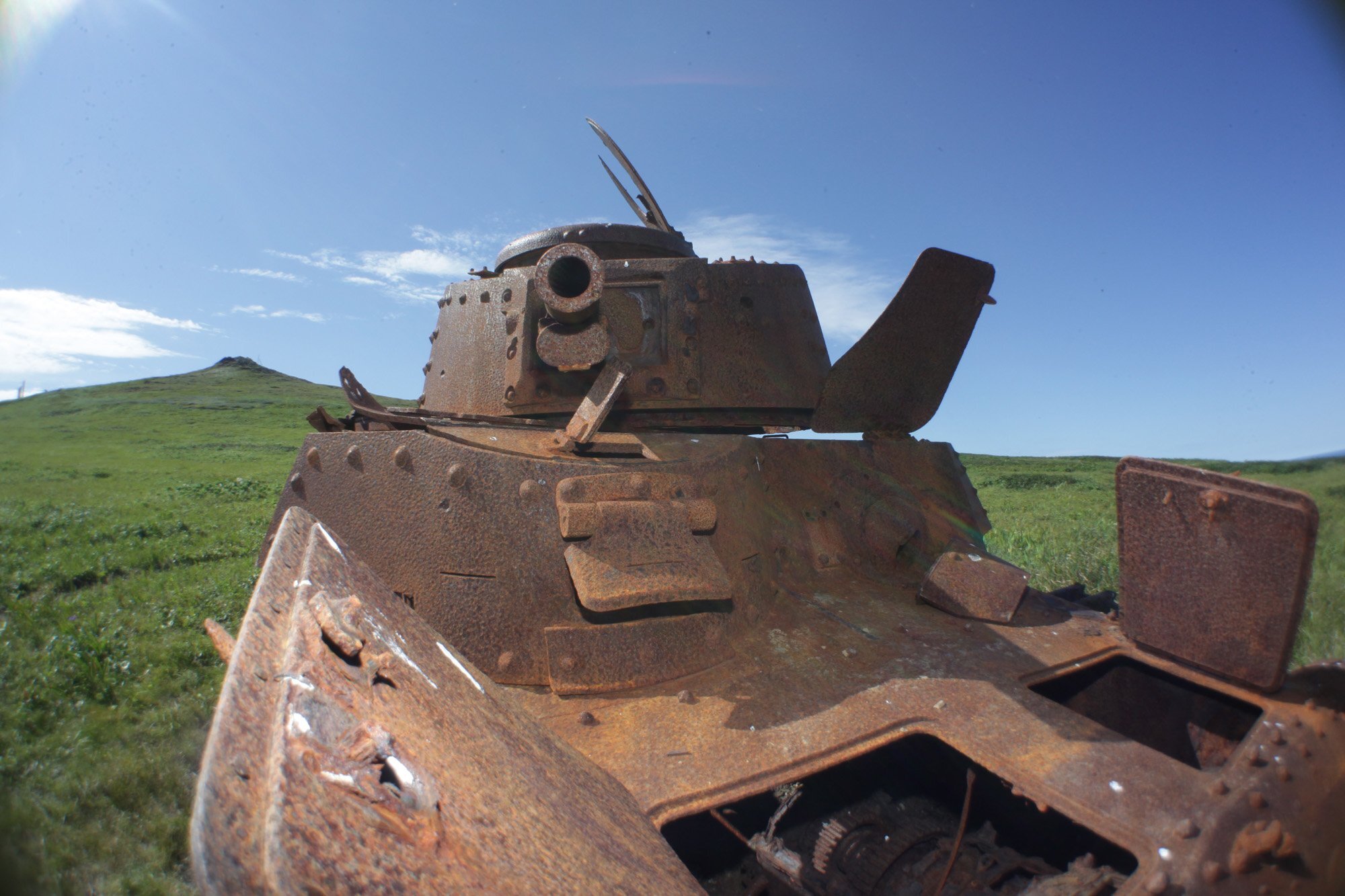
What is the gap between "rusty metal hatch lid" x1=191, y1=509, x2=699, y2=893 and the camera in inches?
40.0

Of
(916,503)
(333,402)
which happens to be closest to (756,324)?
(916,503)

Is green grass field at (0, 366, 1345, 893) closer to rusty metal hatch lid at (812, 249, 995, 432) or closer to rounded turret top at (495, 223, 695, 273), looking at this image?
rusty metal hatch lid at (812, 249, 995, 432)

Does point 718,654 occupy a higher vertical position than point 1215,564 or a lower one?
lower

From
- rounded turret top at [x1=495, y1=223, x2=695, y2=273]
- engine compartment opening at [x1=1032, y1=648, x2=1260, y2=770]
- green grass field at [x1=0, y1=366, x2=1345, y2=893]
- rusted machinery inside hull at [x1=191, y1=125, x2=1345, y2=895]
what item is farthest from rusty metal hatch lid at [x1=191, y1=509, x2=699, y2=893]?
rounded turret top at [x1=495, y1=223, x2=695, y2=273]

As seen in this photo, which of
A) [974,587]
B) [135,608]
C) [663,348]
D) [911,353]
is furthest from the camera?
[135,608]

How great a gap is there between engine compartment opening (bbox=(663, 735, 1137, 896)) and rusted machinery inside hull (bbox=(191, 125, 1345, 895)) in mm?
12

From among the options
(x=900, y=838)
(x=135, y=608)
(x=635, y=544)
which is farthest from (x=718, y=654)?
(x=135, y=608)

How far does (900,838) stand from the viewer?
2.32m

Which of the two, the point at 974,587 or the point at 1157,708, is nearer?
the point at 1157,708

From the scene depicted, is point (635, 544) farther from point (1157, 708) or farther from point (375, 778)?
point (1157, 708)

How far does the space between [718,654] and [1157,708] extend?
180 centimetres

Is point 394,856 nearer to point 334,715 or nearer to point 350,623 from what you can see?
point 334,715

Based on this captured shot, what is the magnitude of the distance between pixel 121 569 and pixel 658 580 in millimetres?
9074

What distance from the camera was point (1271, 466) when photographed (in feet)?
12.6
